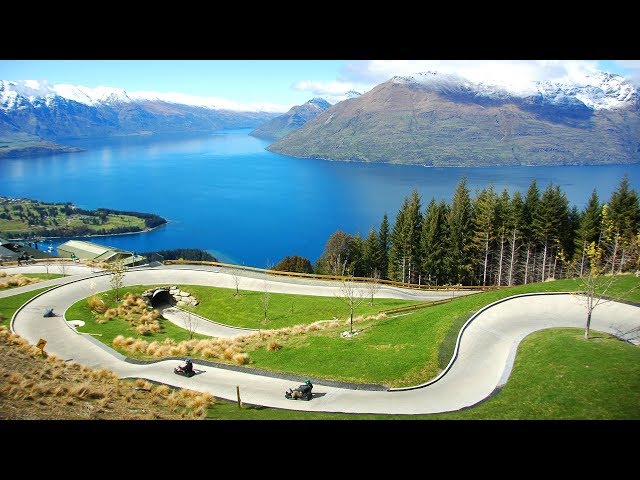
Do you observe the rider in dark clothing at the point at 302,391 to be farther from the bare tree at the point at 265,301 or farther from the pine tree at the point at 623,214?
the pine tree at the point at 623,214

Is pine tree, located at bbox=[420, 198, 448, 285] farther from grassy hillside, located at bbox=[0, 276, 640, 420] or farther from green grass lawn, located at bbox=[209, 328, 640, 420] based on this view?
green grass lawn, located at bbox=[209, 328, 640, 420]

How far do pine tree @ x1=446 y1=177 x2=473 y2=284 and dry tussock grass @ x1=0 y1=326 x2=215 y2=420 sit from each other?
112ft

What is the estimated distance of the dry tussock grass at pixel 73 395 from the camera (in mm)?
10109

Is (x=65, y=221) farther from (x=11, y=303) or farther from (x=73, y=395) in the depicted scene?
(x=73, y=395)

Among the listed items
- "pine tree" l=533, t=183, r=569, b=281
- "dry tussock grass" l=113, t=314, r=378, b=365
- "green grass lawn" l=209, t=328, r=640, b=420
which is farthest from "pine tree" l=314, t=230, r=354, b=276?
"green grass lawn" l=209, t=328, r=640, b=420

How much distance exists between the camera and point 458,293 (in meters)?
36.7

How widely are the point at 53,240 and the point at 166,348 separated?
378 ft

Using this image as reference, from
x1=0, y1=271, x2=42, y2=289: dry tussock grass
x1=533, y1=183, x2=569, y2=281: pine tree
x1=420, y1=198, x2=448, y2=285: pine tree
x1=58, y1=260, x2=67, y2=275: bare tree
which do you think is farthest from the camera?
x1=420, y1=198, x2=448, y2=285: pine tree

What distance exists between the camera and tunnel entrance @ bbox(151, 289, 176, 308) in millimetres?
34750

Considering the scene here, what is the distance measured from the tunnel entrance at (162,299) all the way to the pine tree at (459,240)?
26.8m

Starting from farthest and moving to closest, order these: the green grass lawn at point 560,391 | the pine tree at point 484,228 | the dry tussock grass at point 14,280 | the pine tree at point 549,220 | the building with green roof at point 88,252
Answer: the building with green roof at point 88,252, the pine tree at point 484,228, the pine tree at point 549,220, the dry tussock grass at point 14,280, the green grass lawn at point 560,391

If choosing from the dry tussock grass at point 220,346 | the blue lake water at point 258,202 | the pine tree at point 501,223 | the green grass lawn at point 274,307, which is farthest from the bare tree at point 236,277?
the blue lake water at point 258,202
